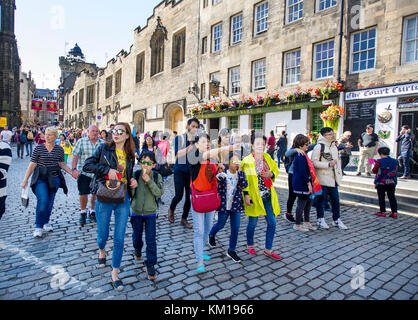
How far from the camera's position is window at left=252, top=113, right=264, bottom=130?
52.5 feet

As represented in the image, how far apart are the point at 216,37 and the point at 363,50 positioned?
1053cm

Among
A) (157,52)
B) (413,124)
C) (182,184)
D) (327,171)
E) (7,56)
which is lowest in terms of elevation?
(182,184)

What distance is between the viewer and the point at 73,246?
4203 millimetres

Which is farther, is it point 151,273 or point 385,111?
point 385,111

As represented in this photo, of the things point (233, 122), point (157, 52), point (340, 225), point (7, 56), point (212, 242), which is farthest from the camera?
point (7, 56)

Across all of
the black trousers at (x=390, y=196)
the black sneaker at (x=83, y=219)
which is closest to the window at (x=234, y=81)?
the black trousers at (x=390, y=196)

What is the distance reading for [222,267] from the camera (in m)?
3.67

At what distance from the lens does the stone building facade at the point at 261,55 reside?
11016 mm

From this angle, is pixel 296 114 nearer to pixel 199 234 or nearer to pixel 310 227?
pixel 310 227

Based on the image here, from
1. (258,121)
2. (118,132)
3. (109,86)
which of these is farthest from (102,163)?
(109,86)

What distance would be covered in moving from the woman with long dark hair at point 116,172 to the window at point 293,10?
14056mm

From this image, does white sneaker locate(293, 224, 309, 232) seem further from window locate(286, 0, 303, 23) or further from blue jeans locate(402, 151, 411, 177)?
window locate(286, 0, 303, 23)
